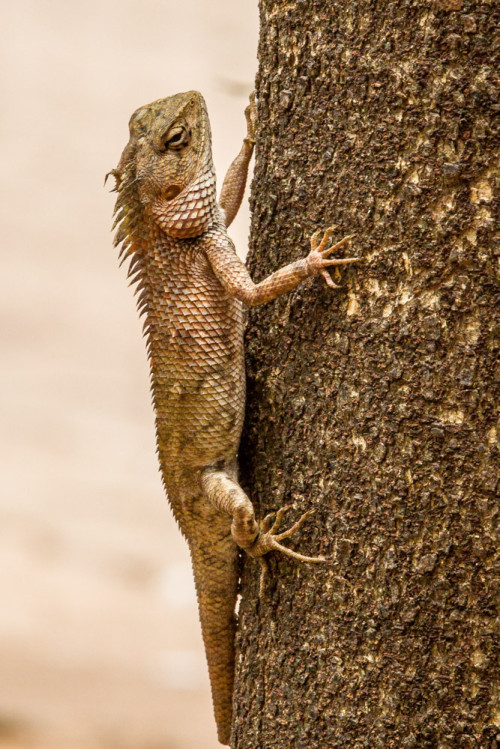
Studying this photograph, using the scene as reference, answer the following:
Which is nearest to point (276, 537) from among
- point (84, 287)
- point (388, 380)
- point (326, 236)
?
point (388, 380)

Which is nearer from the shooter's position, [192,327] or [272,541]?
[272,541]

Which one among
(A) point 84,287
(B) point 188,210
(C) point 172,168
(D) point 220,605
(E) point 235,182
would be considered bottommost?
(D) point 220,605

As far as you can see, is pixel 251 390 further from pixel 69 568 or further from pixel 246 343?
pixel 69 568

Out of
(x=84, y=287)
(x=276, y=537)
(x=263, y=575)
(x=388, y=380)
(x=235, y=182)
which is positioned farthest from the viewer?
(x=84, y=287)

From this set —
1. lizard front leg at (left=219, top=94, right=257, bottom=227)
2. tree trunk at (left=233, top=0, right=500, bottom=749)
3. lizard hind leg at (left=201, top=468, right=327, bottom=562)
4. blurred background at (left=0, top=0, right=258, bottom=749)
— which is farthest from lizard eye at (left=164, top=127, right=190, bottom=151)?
blurred background at (left=0, top=0, right=258, bottom=749)

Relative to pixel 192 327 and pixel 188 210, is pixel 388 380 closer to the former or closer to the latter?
pixel 192 327

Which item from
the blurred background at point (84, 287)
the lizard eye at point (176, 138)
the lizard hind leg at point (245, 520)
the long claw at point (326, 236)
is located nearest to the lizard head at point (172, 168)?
the lizard eye at point (176, 138)

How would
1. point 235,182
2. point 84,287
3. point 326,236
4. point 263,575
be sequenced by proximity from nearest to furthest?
1. point 326,236
2. point 263,575
3. point 235,182
4. point 84,287
